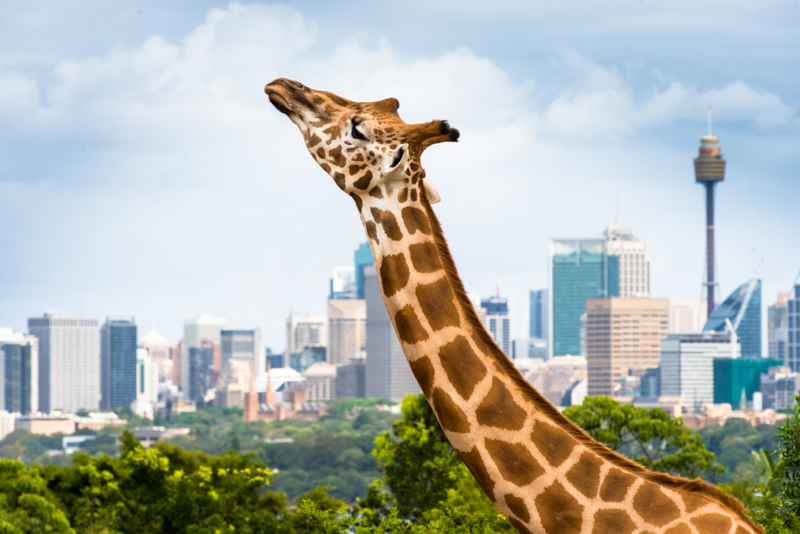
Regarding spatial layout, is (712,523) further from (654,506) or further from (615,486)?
(615,486)

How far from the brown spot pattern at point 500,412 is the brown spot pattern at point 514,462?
8 cm

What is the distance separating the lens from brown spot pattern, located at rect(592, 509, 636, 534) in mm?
4621

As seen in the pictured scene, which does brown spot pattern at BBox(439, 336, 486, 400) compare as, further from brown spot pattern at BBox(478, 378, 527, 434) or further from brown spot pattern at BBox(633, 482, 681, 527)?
brown spot pattern at BBox(633, 482, 681, 527)

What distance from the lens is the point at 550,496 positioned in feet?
15.5

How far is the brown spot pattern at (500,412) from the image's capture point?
478 centimetres

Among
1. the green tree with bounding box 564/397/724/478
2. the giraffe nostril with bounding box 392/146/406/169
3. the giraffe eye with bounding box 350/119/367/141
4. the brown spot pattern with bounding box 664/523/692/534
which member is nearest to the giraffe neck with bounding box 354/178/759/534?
the brown spot pattern with bounding box 664/523/692/534

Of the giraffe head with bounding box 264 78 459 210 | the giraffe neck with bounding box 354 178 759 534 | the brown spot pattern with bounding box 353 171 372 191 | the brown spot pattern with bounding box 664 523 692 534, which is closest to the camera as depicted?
the brown spot pattern with bounding box 664 523 692 534

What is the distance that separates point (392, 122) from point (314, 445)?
495ft

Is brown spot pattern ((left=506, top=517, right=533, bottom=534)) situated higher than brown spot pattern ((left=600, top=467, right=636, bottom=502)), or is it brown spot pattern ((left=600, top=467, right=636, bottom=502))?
brown spot pattern ((left=600, top=467, right=636, bottom=502))

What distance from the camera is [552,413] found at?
481 cm

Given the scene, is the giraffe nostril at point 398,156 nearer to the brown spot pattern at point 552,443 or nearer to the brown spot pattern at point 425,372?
the brown spot pattern at point 425,372

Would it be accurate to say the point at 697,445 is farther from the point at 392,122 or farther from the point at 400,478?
the point at 392,122

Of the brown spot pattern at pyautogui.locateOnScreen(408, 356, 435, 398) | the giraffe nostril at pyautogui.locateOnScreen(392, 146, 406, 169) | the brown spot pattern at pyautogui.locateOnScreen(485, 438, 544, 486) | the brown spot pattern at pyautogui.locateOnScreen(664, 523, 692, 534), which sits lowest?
the brown spot pattern at pyautogui.locateOnScreen(664, 523, 692, 534)

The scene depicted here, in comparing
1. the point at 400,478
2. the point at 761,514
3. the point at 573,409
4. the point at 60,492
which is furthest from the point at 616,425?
the point at 761,514
